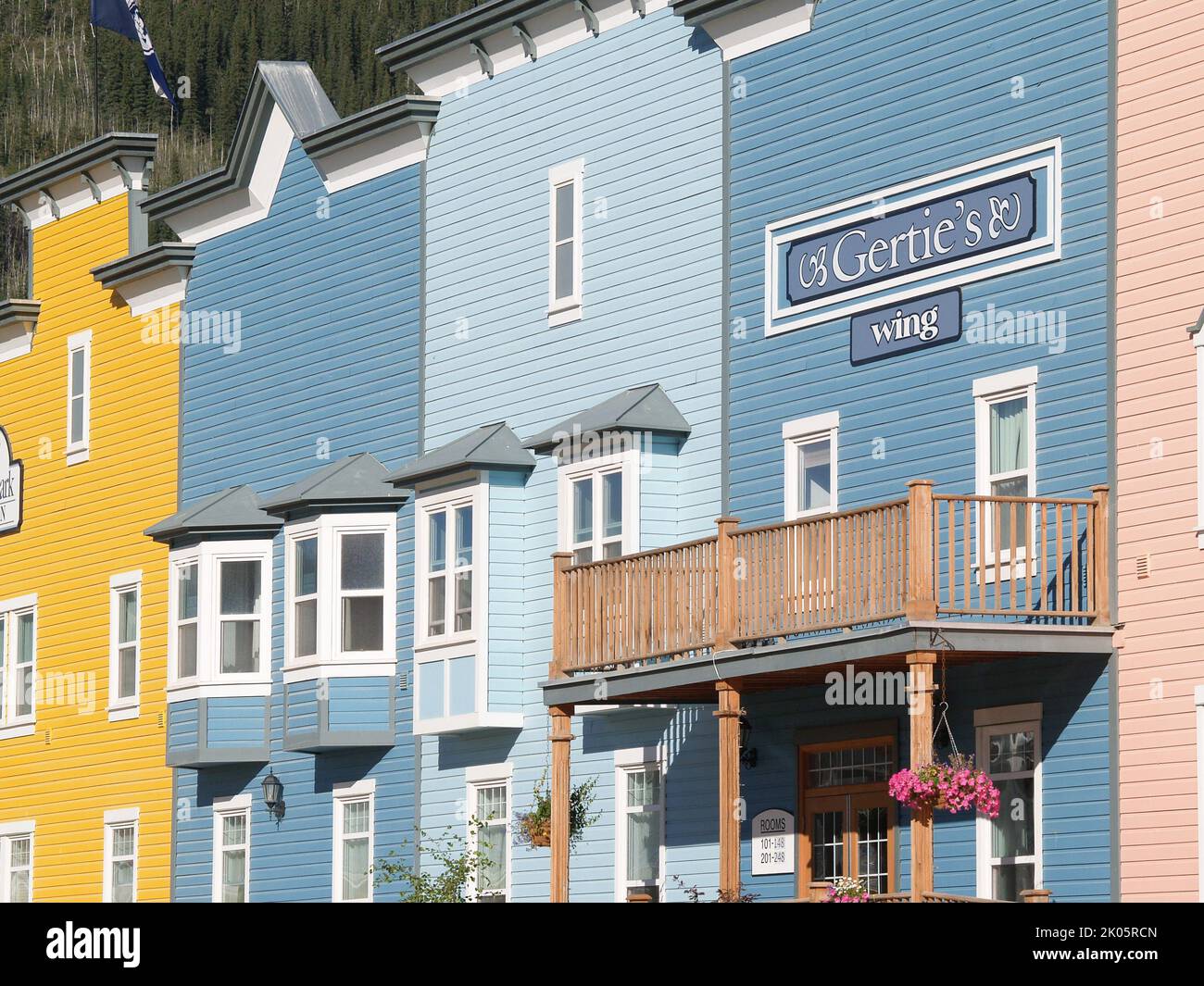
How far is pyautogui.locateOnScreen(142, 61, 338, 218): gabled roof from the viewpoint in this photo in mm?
32062

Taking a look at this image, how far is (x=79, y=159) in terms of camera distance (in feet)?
117

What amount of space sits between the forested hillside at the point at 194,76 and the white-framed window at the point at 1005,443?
349 ft

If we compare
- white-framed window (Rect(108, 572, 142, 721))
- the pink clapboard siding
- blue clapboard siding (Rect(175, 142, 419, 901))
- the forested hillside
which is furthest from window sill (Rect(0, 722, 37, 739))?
the forested hillside

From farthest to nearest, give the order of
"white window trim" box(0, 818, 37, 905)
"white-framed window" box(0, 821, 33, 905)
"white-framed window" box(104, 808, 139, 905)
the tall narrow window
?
"white-framed window" box(0, 821, 33, 905), "white window trim" box(0, 818, 37, 905), "white-framed window" box(104, 808, 139, 905), the tall narrow window

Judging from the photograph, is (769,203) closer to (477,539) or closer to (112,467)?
(477,539)

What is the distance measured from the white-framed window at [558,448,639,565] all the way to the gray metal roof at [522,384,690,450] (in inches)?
14.5

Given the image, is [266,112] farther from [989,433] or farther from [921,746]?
[921,746]

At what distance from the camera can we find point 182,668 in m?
31.5

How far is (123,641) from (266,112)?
850cm

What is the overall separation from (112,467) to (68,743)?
447 centimetres

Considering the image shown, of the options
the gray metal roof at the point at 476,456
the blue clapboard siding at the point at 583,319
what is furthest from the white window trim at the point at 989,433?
the gray metal roof at the point at 476,456

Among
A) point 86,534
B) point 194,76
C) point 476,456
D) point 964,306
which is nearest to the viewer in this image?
point 964,306

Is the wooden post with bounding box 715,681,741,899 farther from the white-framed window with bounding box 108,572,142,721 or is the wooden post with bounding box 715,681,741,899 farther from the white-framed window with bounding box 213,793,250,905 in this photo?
the white-framed window with bounding box 108,572,142,721

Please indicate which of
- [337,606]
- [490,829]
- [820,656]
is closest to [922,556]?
[820,656]
